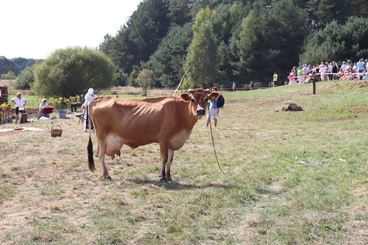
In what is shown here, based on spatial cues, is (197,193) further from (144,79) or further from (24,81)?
(24,81)

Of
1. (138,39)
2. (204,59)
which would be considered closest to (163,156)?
(204,59)

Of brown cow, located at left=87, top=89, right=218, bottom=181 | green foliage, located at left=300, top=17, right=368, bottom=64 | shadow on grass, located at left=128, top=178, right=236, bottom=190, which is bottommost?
shadow on grass, located at left=128, top=178, right=236, bottom=190

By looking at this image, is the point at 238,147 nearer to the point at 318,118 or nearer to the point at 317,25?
the point at 318,118

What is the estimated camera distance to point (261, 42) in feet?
240

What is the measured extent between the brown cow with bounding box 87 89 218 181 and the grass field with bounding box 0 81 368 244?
0.69 metres

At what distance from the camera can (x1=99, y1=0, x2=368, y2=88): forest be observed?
208ft

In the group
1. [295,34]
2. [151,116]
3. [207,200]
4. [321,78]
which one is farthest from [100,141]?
[295,34]

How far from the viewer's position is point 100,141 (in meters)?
12.7

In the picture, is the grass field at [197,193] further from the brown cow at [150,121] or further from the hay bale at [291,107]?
the hay bale at [291,107]

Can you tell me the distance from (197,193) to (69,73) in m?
57.2

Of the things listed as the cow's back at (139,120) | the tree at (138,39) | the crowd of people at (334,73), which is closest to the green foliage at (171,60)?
the tree at (138,39)

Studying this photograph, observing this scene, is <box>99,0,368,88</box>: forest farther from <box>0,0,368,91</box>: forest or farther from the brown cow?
the brown cow

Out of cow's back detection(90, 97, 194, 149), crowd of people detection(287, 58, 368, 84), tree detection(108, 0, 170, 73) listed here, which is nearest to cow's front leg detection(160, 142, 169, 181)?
cow's back detection(90, 97, 194, 149)

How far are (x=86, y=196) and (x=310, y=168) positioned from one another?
17.6 feet
